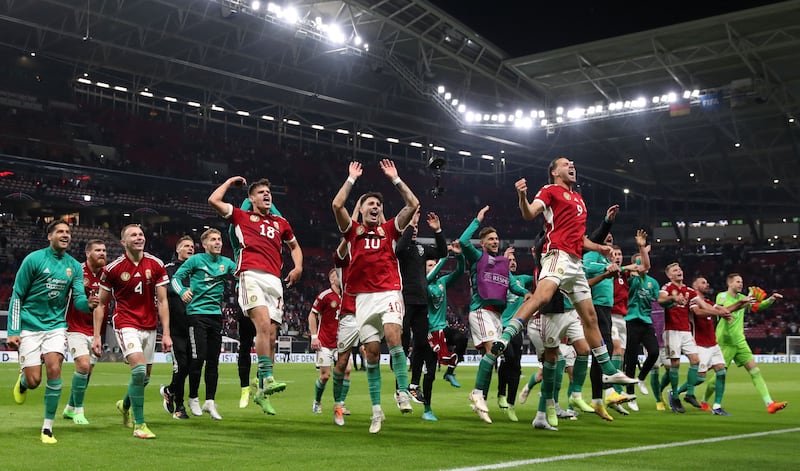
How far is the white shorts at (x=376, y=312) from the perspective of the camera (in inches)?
388

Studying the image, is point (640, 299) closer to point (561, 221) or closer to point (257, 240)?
point (561, 221)

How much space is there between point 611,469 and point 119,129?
46394mm

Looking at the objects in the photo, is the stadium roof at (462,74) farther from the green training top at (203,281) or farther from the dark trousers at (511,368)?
the dark trousers at (511,368)

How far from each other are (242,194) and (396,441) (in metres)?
44.2

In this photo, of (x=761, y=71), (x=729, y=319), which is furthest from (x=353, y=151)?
(x=729, y=319)

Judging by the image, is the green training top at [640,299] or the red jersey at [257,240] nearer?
the red jersey at [257,240]

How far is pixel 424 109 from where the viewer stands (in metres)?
52.9

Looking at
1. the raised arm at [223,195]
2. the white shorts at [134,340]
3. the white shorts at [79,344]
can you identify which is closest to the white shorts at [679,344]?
the raised arm at [223,195]

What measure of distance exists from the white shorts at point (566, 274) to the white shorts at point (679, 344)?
4697 millimetres

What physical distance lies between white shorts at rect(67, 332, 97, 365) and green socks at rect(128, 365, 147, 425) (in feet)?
5.69

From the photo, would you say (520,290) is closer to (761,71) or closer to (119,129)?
(761,71)

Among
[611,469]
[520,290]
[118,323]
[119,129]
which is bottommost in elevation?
[611,469]

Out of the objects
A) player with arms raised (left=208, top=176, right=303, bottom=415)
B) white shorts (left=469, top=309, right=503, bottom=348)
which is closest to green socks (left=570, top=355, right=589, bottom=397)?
white shorts (left=469, top=309, right=503, bottom=348)

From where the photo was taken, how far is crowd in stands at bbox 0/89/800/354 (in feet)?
145
